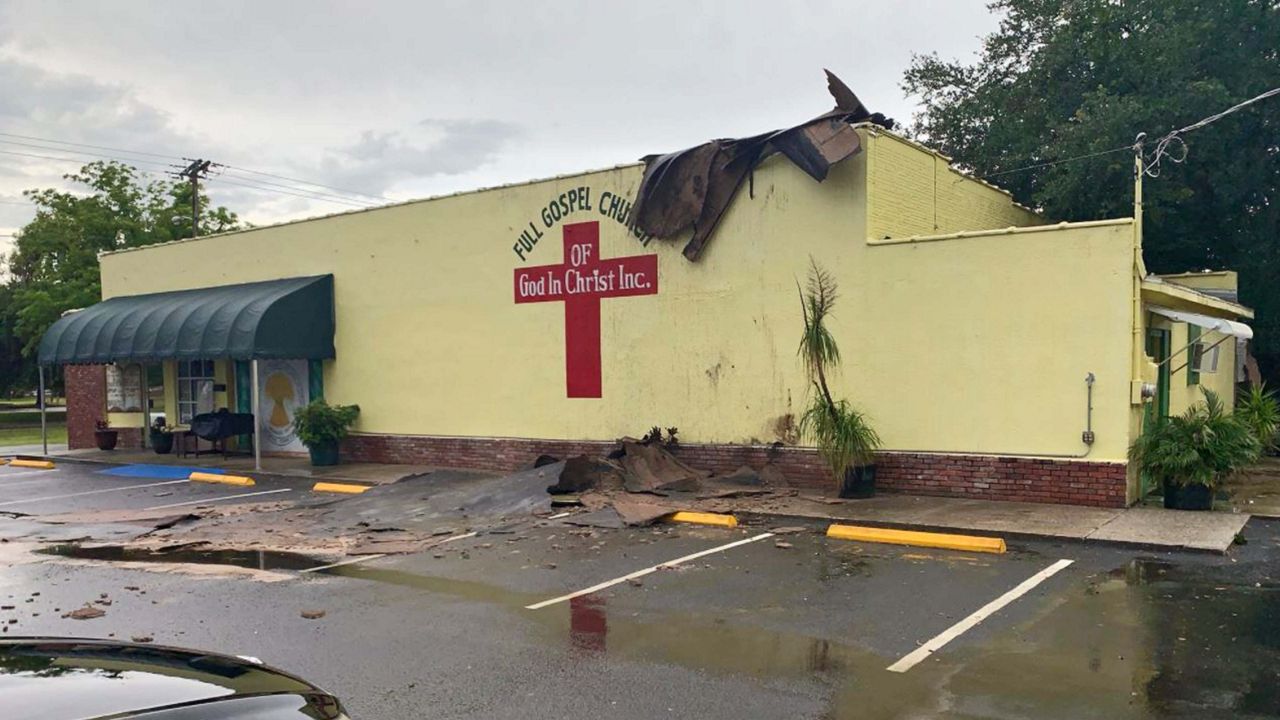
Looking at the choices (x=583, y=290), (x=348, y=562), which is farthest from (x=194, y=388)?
(x=348, y=562)

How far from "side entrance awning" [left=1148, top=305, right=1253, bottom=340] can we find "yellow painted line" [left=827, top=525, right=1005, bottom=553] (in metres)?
4.59

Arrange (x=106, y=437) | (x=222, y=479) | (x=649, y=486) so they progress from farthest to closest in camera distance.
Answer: (x=106, y=437) < (x=222, y=479) < (x=649, y=486)

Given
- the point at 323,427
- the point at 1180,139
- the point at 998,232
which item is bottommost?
the point at 323,427

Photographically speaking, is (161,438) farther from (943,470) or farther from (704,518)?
(943,470)

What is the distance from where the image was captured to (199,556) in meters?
11.0

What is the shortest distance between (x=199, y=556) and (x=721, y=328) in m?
8.43

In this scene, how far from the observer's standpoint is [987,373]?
42.2 feet

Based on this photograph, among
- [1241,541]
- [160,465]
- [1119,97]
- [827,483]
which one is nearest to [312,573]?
[827,483]

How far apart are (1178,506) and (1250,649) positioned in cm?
602

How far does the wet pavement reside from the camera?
18.9 ft

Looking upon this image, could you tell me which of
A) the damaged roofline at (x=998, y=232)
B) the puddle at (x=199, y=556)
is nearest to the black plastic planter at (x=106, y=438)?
the puddle at (x=199, y=556)

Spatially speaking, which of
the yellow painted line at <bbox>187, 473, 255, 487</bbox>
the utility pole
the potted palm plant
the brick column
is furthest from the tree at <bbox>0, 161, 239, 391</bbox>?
the potted palm plant

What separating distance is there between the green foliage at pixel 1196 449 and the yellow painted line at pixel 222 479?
15.3 meters

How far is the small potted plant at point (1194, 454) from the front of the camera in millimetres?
11445
